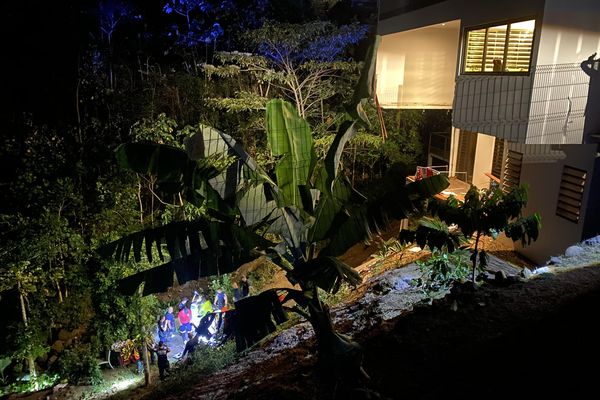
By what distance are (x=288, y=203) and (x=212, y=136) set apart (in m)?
0.86

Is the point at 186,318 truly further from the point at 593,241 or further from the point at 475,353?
the point at 593,241

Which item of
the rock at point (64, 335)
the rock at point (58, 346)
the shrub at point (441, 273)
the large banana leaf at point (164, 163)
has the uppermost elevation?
the large banana leaf at point (164, 163)

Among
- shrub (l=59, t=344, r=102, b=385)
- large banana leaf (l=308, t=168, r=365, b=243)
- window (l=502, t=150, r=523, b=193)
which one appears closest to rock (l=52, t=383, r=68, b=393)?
shrub (l=59, t=344, r=102, b=385)

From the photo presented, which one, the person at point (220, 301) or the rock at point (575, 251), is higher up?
the rock at point (575, 251)

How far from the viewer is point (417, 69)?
12000mm

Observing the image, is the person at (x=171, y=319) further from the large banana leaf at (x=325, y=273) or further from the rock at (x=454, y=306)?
the large banana leaf at (x=325, y=273)

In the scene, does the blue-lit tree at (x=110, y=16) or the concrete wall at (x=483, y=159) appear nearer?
the concrete wall at (x=483, y=159)

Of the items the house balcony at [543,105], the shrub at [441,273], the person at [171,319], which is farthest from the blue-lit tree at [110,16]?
the shrub at [441,273]

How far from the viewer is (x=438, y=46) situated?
11.7m

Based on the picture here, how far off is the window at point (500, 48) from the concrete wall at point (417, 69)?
3083 mm

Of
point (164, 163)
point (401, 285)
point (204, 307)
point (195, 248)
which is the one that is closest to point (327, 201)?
point (195, 248)

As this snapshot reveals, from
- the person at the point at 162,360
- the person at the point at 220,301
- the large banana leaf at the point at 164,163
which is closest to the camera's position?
the large banana leaf at the point at 164,163

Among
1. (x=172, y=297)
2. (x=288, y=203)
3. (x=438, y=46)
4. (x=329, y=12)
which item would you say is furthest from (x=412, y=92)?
(x=288, y=203)

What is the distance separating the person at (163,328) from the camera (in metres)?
9.20
